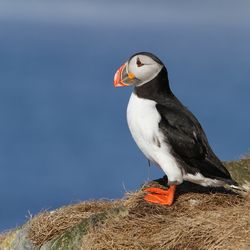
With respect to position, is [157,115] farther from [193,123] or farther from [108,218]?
[108,218]

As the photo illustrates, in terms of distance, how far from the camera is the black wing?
940cm

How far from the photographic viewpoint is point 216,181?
31.8ft

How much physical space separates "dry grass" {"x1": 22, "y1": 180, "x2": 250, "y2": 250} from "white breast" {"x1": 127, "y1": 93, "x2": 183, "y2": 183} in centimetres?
53

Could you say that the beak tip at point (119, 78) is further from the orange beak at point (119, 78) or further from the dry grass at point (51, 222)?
the dry grass at point (51, 222)

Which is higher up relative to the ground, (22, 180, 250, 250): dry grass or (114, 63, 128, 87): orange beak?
(114, 63, 128, 87): orange beak

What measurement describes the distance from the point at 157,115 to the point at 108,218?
58.4 inches

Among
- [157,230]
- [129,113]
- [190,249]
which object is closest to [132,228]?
[157,230]

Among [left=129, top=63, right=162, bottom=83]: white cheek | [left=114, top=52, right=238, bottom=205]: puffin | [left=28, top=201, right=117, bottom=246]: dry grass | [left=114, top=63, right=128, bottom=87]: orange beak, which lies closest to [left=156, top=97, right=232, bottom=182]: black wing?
[left=114, top=52, right=238, bottom=205]: puffin

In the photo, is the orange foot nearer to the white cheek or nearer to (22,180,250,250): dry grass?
(22,180,250,250): dry grass

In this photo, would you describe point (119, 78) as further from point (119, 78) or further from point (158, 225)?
point (158, 225)

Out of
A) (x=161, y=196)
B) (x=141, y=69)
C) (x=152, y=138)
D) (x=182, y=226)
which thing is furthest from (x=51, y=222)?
(x=141, y=69)

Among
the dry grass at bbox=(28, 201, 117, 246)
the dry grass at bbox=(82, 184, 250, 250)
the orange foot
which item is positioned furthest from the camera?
the dry grass at bbox=(28, 201, 117, 246)

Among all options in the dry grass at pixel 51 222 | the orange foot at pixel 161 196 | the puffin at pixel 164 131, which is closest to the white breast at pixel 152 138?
the puffin at pixel 164 131

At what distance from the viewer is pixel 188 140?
9.48m
